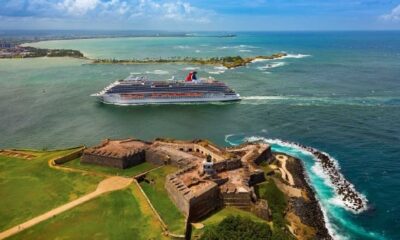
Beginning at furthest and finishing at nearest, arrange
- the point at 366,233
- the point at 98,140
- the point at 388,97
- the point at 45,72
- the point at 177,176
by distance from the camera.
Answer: the point at 45,72 < the point at 388,97 < the point at 98,140 < the point at 177,176 < the point at 366,233

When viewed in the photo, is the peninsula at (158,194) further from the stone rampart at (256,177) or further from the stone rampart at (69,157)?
the stone rampart at (69,157)

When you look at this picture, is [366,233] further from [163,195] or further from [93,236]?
[93,236]

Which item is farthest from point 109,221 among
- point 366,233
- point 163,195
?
point 366,233

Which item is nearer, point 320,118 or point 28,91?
point 320,118

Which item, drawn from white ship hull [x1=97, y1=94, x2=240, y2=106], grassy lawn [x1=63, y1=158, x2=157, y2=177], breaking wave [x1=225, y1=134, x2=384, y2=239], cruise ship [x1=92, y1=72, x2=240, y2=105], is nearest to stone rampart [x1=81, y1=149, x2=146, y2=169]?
grassy lawn [x1=63, y1=158, x2=157, y2=177]

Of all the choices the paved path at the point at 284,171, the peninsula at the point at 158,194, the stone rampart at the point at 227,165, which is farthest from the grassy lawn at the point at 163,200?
the paved path at the point at 284,171

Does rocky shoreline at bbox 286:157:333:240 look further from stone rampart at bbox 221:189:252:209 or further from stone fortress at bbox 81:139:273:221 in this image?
stone rampart at bbox 221:189:252:209

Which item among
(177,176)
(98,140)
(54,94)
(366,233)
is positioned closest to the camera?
(366,233)
